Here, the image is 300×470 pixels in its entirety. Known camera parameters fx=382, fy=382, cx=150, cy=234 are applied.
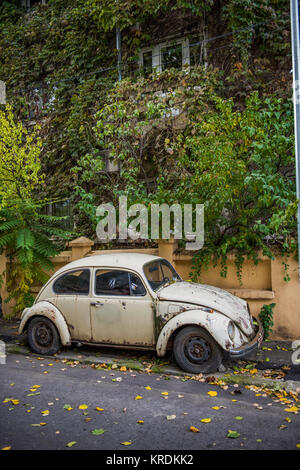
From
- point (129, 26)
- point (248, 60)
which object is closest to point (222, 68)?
point (248, 60)

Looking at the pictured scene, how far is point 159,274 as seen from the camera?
21.5ft

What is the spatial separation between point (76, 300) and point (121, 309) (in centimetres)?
86

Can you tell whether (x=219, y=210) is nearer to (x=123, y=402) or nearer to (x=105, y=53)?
(x=123, y=402)

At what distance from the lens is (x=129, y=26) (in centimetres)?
1214

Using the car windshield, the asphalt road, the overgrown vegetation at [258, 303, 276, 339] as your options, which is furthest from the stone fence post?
the overgrown vegetation at [258, 303, 276, 339]

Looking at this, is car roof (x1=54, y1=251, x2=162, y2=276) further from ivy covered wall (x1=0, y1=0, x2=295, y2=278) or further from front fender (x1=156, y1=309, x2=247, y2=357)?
ivy covered wall (x1=0, y1=0, x2=295, y2=278)

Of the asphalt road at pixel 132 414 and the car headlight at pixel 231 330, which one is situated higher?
the car headlight at pixel 231 330

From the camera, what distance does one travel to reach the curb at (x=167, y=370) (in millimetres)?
5191

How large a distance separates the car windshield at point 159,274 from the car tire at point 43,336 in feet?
6.10

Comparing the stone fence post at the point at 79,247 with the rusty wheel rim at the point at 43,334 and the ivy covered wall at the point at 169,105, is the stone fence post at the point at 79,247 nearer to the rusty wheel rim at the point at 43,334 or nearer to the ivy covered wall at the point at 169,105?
the ivy covered wall at the point at 169,105

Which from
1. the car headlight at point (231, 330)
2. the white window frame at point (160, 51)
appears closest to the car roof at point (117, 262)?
the car headlight at point (231, 330)

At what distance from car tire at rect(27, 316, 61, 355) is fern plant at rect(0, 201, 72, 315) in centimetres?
184

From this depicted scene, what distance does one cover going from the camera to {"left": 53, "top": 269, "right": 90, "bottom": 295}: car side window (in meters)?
6.41

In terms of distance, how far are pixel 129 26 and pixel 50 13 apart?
4.18 meters
